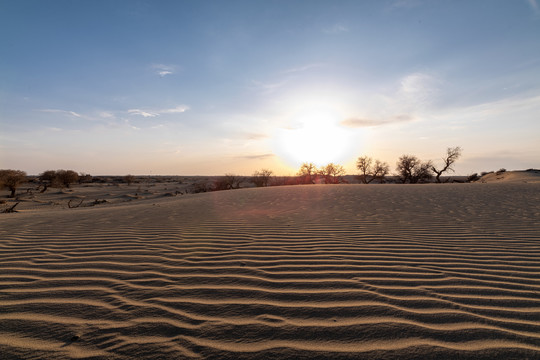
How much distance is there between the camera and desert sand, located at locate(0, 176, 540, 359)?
1.58 meters

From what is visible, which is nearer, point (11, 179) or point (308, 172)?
point (11, 179)

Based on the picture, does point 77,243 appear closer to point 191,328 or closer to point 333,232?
point 191,328

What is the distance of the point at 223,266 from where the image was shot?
280 centimetres

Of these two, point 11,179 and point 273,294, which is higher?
point 11,179

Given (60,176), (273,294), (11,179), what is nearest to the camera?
(273,294)

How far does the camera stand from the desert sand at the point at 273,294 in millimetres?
1579

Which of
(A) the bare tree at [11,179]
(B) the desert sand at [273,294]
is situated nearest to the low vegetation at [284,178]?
(A) the bare tree at [11,179]

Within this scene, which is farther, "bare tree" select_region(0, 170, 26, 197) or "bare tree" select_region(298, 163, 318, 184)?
"bare tree" select_region(298, 163, 318, 184)

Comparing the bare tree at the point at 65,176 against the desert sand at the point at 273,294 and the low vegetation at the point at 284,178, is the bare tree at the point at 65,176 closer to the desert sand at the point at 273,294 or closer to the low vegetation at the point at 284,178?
the low vegetation at the point at 284,178

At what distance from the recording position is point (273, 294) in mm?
2164

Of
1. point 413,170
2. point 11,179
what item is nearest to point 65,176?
point 11,179

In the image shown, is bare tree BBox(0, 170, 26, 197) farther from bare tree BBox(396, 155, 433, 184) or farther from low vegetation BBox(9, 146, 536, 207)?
bare tree BBox(396, 155, 433, 184)

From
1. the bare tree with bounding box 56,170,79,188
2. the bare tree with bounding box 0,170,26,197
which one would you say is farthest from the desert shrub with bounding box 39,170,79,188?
the bare tree with bounding box 0,170,26,197

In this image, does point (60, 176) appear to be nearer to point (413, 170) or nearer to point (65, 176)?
point (65, 176)
